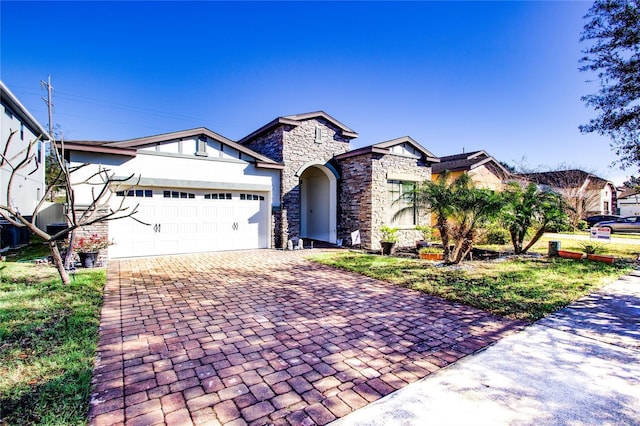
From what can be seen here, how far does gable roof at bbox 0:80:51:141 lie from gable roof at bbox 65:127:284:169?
3.20m

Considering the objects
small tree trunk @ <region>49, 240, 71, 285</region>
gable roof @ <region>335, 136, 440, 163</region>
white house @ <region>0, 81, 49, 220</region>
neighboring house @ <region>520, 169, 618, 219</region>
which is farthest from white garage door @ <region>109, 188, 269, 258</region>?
neighboring house @ <region>520, 169, 618, 219</region>

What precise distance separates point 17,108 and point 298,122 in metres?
13.4

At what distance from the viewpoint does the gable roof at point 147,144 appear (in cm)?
966

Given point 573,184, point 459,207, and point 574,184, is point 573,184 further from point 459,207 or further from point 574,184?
point 459,207

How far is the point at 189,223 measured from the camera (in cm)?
1174

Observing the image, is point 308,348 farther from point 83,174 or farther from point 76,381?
point 83,174

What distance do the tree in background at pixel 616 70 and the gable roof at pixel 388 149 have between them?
616cm

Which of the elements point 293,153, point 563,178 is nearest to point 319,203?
point 293,153

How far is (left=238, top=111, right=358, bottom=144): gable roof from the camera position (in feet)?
45.6

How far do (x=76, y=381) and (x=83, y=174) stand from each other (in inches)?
355

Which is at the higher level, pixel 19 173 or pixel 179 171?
pixel 19 173

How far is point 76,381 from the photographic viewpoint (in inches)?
126

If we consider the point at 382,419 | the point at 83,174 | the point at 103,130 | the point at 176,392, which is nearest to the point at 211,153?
the point at 83,174

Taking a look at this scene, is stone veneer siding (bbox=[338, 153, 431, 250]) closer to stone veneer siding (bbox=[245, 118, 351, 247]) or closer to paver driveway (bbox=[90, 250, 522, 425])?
stone veneer siding (bbox=[245, 118, 351, 247])
